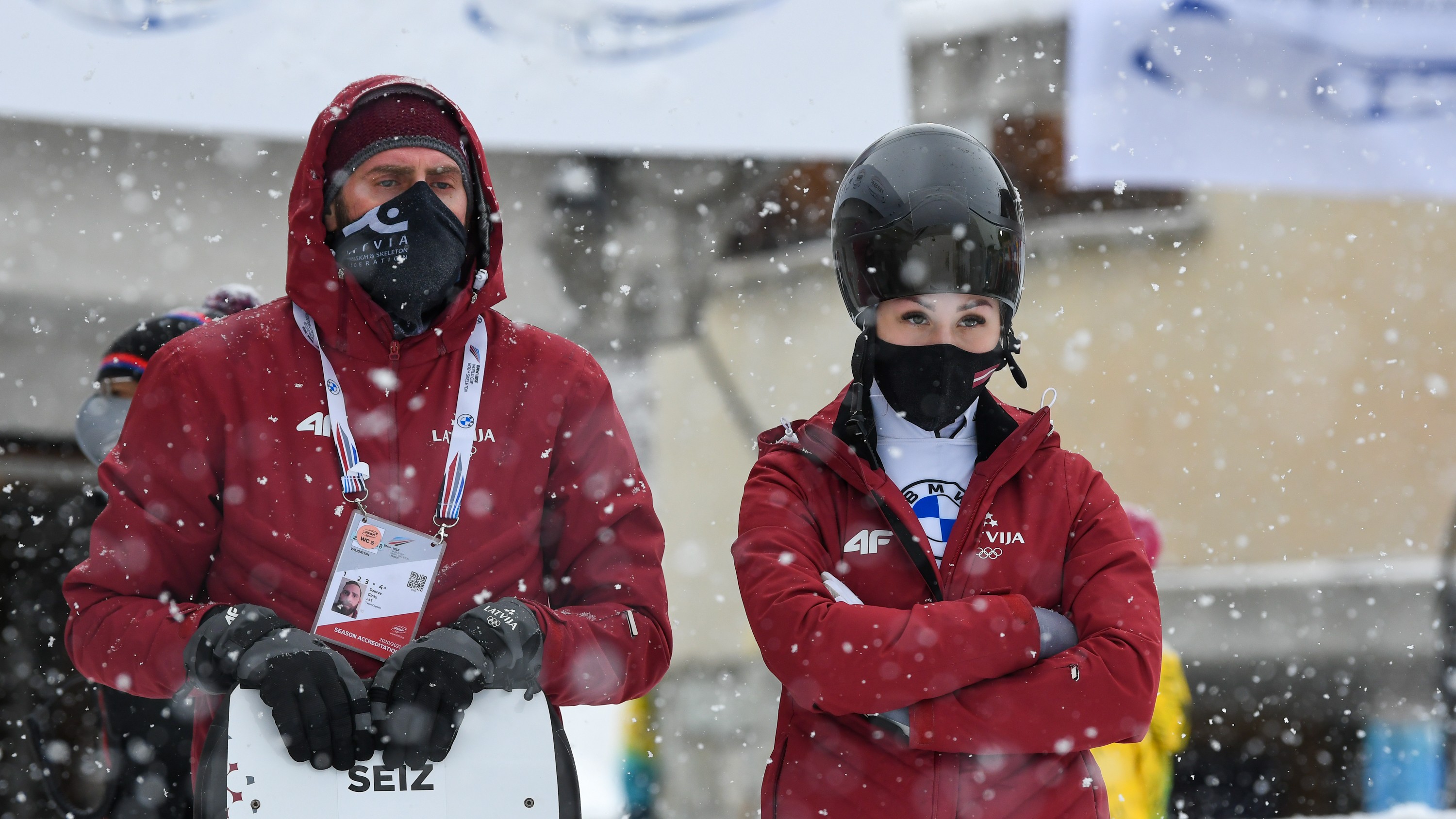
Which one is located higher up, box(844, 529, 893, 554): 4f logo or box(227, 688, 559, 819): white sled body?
box(844, 529, 893, 554): 4f logo

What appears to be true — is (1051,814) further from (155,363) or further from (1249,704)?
(1249,704)

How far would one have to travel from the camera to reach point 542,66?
5.43 meters

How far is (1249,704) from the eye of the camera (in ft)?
25.9

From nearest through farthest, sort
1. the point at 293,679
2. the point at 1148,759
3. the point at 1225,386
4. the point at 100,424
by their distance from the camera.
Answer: the point at 293,679 < the point at 100,424 < the point at 1148,759 < the point at 1225,386

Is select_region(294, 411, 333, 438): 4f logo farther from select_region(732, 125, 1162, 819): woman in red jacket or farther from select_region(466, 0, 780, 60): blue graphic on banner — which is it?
select_region(466, 0, 780, 60): blue graphic on banner

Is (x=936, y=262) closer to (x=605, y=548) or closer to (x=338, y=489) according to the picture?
(x=605, y=548)

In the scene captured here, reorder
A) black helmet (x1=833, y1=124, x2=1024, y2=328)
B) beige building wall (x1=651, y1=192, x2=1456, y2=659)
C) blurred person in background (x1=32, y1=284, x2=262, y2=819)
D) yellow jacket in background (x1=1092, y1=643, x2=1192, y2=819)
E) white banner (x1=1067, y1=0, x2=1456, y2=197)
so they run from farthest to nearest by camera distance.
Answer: beige building wall (x1=651, y1=192, x2=1456, y2=659)
white banner (x1=1067, y1=0, x2=1456, y2=197)
yellow jacket in background (x1=1092, y1=643, x2=1192, y2=819)
blurred person in background (x1=32, y1=284, x2=262, y2=819)
black helmet (x1=833, y1=124, x2=1024, y2=328)

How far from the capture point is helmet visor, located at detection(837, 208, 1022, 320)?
249 centimetres

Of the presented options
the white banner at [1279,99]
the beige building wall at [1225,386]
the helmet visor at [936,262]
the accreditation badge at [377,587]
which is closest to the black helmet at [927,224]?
the helmet visor at [936,262]

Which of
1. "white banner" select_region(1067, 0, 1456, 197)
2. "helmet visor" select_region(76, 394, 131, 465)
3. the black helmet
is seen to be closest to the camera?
the black helmet

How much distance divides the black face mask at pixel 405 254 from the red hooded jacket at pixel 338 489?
0.04 meters

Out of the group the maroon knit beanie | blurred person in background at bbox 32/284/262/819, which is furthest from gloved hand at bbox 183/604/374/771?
blurred person in background at bbox 32/284/262/819

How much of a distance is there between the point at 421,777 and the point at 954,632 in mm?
891

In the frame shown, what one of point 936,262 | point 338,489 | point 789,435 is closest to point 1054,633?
point 789,435
